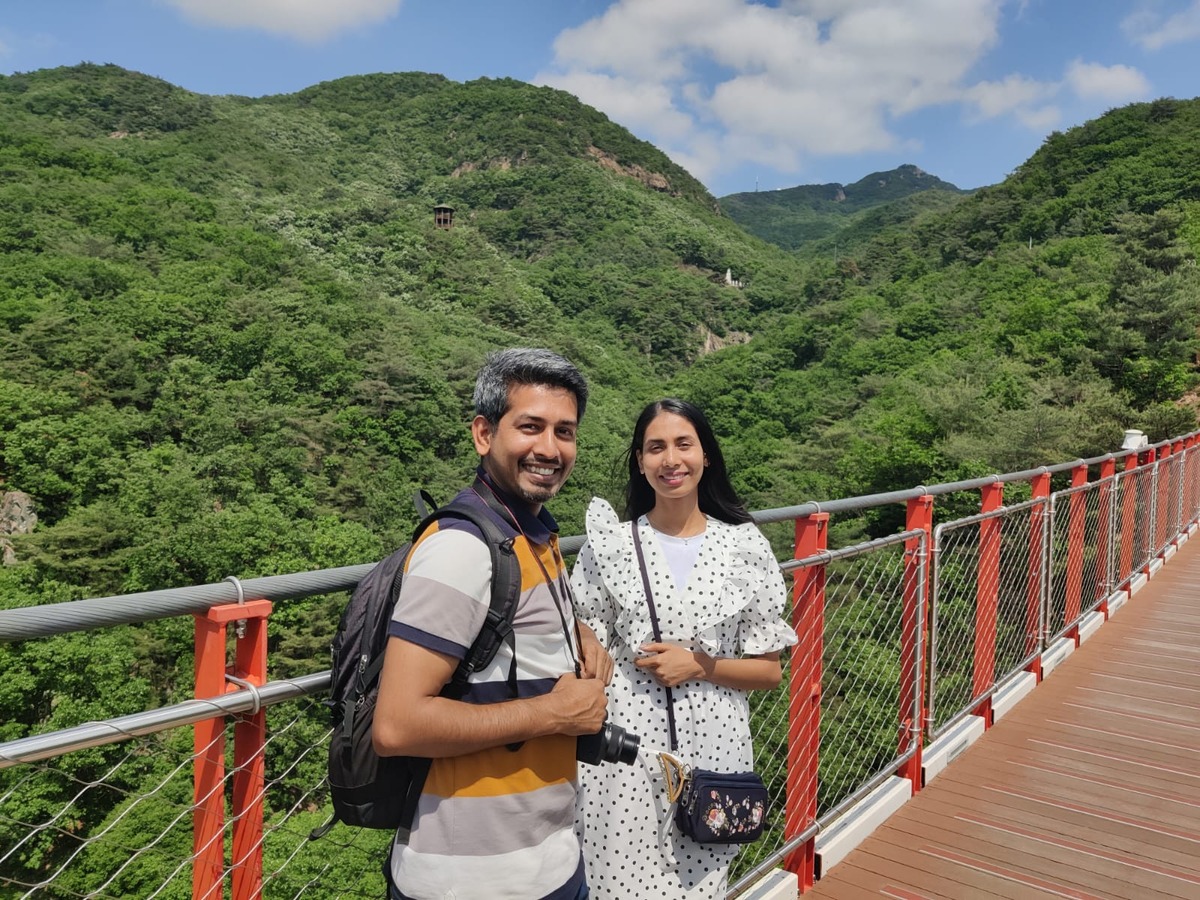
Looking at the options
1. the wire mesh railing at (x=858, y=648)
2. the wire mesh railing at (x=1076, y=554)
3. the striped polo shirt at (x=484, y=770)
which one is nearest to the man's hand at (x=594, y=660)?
the striped polo shirt at (x=484, y=770)

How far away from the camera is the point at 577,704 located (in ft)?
3.83

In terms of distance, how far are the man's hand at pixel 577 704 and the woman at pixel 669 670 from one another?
1.31ft

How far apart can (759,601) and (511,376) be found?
780 millimetres

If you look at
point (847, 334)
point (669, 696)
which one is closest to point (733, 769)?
point (669, 696)

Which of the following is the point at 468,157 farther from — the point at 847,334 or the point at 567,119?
the point at 847,334

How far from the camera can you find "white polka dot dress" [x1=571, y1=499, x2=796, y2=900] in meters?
1.61

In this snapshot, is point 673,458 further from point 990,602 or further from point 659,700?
point 990,602

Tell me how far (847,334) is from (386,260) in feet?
124

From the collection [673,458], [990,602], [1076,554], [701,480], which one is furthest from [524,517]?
[1076,554]

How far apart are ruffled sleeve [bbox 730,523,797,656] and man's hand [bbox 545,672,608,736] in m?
0.56

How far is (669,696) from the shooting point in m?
1.65

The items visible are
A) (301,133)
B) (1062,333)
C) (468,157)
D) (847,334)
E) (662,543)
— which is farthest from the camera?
(468,157)

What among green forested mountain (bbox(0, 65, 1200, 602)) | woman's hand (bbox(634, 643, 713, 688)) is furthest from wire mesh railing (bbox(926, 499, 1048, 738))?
green forested mountain (bbox(0, 65, 1200, 602))

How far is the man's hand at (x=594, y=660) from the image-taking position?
4.32ft
